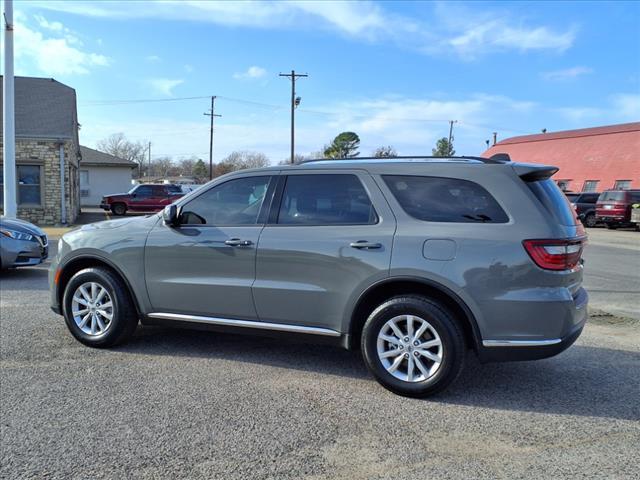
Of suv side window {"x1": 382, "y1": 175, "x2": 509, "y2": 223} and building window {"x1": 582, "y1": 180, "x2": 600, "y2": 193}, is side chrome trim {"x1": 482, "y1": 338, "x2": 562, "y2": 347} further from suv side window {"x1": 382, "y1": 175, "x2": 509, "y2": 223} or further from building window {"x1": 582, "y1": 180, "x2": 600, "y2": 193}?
building window {"x1": 582, "y1": 180, "x2": 600, "y2": 193}

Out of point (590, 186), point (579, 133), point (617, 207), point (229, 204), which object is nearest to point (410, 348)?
point (229, 204)

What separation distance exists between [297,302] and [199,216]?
4.17ft

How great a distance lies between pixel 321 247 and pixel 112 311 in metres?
2.23

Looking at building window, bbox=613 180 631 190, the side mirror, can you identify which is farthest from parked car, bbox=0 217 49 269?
building window, bbox=613 180 631 190

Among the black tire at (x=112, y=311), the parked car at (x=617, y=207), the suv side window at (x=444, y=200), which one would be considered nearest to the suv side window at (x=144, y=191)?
the parked car at (x=617, y=207)

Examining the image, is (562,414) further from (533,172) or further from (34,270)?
(34,270)

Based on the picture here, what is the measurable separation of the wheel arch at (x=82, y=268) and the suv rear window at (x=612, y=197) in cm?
2616

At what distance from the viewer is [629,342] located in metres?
5.80

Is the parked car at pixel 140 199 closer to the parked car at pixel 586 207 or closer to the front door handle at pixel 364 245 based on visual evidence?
the parked car at pixel 586 207

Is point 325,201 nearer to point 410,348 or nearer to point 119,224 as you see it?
point 410,348

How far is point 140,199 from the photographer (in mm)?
28188

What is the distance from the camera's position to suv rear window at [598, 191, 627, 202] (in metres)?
25.7

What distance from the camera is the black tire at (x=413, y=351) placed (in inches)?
156

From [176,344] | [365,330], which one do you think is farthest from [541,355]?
[176,344]
